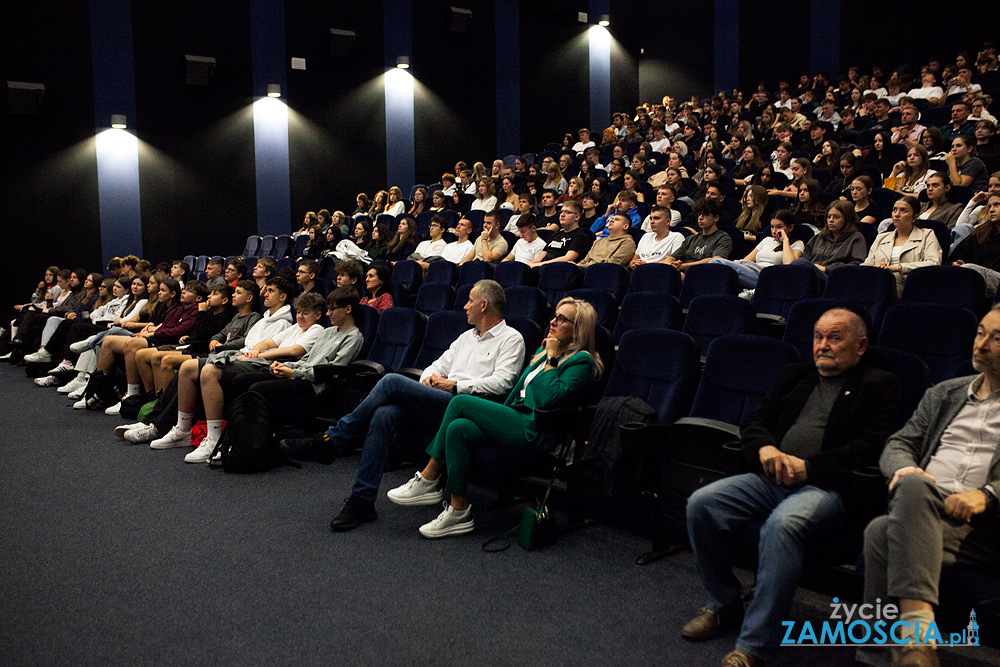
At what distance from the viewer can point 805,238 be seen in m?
4.54

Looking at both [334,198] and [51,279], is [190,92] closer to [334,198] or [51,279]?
[334,198]

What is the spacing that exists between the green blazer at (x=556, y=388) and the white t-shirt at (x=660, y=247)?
2.40 metres

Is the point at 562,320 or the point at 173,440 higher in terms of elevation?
the point at 562,320

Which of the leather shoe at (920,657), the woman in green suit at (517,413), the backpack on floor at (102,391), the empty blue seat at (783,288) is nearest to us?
the leather shoe at (920,657)

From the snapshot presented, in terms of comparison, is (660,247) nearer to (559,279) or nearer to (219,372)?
(559,279)

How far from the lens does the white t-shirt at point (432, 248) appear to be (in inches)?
247

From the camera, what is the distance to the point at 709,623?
189 centimetres

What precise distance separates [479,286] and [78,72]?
8.86m

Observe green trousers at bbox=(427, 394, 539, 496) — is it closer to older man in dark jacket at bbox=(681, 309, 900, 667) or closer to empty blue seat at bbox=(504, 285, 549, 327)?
older man in dark jacket at bbox=(681, 309, 900, 667)

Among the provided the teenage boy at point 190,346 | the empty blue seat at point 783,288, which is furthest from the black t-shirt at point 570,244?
the teenage boy at point 190,346

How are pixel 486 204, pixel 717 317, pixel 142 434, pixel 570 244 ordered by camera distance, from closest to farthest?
pixel 717 317
pixel 142 434
pixel 570 244
pixel 486 204

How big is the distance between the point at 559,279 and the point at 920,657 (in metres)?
3.28

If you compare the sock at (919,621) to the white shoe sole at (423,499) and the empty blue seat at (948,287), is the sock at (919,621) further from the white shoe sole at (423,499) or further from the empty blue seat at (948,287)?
the empty blue seat at (948,287)

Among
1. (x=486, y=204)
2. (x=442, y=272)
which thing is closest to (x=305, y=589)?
(x=442, y=272)
